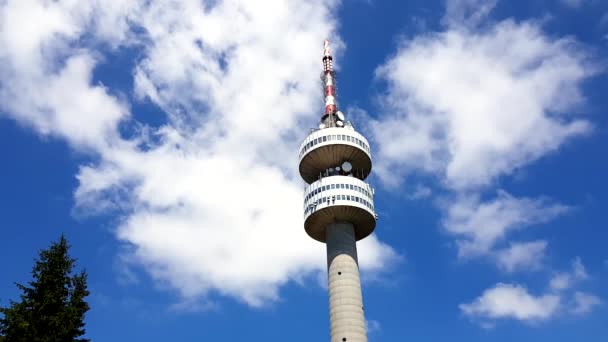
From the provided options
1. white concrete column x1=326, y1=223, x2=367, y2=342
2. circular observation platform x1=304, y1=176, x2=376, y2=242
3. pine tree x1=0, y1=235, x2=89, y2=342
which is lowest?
pine tree x1=0, y1=235, x2=89, y2=342

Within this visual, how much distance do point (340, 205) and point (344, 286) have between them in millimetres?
12434

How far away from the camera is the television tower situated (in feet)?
270

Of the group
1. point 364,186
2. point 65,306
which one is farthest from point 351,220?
point 65,306

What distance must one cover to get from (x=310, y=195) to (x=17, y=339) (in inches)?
2158

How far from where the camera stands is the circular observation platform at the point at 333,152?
311ft

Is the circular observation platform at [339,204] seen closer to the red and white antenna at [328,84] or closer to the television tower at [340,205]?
the television tower at [340,205]

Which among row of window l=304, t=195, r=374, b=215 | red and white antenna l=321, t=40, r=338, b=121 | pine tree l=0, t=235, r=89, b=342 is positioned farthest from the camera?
red and white antenna l=321, t=40, r=338, b=121

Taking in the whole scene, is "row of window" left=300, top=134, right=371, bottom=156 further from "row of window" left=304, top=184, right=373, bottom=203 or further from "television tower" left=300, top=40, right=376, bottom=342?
"row of window" left=304, top=184, right=373, bottom=203

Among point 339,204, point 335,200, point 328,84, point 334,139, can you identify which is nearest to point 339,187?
point 335,200

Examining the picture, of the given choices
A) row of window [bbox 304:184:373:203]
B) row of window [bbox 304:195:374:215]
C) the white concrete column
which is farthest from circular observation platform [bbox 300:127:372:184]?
the white concrete column

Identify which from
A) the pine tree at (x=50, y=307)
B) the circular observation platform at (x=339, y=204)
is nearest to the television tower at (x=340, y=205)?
the circular observation platform at (x=339, y=204)

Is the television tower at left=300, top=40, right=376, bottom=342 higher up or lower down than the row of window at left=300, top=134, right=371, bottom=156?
lower down

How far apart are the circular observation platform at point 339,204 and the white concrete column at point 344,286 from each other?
5.62 ft

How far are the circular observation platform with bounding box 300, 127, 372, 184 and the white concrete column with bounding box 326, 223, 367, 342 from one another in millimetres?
11368
